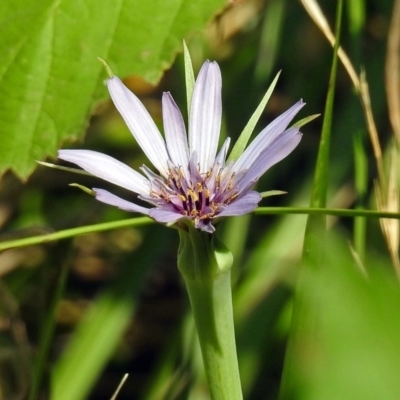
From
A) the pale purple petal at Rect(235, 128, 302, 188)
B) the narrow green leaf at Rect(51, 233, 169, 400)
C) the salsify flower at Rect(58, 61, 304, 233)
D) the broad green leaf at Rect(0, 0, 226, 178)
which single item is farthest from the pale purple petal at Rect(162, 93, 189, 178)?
the narrow green leaf at Rect(51, 233, 169, 400)

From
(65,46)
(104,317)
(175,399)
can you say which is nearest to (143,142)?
(65,46)

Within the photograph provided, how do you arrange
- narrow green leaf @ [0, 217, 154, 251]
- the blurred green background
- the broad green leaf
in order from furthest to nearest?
the blurred green background < the broad green leaf < narrow green leaf @ [0, 217, 154, 251]

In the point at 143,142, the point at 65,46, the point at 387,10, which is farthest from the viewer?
the point at 387,10

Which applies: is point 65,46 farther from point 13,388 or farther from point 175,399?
point 13,388

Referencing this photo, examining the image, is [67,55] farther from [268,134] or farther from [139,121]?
[268,134]

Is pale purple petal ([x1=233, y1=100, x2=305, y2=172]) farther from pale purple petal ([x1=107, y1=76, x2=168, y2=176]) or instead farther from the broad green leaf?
the broad green leaf

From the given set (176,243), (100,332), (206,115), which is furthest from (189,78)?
(176,243)
